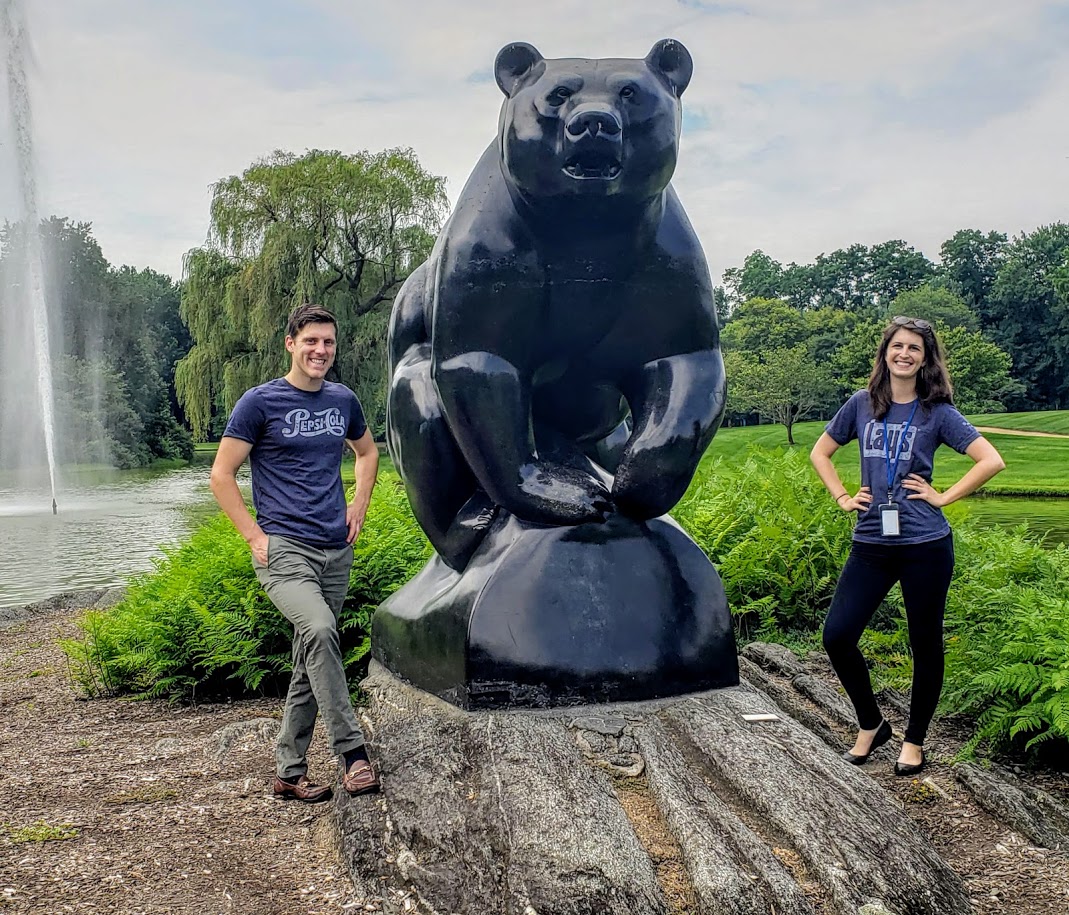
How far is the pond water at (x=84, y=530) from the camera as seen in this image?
10445 mm

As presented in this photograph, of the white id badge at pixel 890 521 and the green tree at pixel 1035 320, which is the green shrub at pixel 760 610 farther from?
the green tree at pixel 1035 320

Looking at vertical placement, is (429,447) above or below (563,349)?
below

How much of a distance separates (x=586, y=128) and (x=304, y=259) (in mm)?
20401

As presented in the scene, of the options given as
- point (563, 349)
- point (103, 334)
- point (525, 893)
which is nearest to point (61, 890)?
point (525, 893)

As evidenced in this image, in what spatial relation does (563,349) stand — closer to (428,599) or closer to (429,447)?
(429,447)

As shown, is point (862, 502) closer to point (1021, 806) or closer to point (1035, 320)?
point (1021, 806)

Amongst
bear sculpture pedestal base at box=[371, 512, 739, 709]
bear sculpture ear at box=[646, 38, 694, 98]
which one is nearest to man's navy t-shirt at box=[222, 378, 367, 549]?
bear sculpture pedestal base at box=[371, 512, 739, 709]

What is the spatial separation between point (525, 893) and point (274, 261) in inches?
839

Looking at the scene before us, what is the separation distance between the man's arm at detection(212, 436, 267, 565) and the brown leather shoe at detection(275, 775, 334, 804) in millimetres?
759

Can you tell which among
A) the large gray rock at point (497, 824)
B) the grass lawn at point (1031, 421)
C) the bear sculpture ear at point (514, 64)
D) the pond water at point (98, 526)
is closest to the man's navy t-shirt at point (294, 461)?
the large gray rock at point (497, 824)

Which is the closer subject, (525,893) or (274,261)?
(525,893)

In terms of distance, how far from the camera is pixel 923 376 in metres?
3.57

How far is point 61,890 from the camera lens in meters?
2.77

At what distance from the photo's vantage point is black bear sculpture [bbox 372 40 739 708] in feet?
9.85
